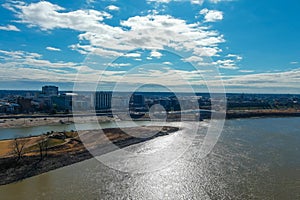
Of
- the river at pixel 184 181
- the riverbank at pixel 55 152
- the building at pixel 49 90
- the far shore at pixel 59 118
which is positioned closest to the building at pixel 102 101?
the far shore at pixel 59 118

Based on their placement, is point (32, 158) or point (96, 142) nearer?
point (32, 158)

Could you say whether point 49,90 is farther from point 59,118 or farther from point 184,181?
point 184,181

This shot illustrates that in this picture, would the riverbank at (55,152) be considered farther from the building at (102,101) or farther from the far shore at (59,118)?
the building at (102,101)

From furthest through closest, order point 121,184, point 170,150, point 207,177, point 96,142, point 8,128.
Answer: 1. point 8,128
2. point 96,142
3. point 170,150
4. point 207,177
5. point 121,184

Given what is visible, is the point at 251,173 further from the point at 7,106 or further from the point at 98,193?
the point at 7,106

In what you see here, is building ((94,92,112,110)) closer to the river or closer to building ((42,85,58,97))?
building ((42,85,58,97))

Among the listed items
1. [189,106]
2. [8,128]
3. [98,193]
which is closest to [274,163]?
[98,193]

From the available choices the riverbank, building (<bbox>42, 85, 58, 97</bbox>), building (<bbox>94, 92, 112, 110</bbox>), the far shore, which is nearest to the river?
the riverbank
